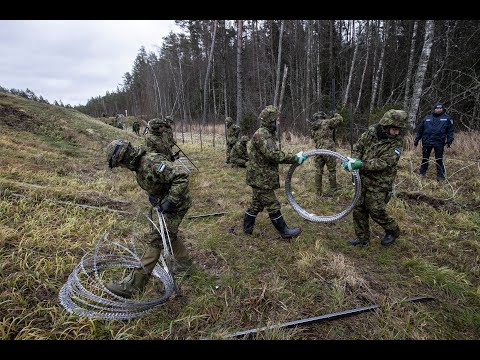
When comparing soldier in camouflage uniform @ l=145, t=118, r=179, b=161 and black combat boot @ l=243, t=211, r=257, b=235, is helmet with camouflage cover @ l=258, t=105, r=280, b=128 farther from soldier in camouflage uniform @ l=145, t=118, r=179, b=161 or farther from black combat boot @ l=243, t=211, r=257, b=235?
soldier in camouflage uniform @ l=145, t=118, r=179, b=161

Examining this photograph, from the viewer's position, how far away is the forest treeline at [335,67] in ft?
38.9

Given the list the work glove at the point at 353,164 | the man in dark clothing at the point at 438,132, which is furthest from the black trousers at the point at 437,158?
the work glove at the point at 353,164

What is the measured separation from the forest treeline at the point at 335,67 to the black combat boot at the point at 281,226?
5152mm

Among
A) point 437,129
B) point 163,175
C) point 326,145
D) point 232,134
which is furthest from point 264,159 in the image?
point 232,134

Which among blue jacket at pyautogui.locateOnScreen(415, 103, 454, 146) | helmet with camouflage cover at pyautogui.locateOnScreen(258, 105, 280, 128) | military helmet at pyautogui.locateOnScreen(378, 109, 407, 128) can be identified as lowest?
blue jacket at pyautogui.locateOnScreen(415, 103, 454, 146)

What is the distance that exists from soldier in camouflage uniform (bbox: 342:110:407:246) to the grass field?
47cm

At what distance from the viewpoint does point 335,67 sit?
20.9 metres

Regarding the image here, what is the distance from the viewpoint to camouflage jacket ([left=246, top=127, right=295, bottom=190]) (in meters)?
4.08

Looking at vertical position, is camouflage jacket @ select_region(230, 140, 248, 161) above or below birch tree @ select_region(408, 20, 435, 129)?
below

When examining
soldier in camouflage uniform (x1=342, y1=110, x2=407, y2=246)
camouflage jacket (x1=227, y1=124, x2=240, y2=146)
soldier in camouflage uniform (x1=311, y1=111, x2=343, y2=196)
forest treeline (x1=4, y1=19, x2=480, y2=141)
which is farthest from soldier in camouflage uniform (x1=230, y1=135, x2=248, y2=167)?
soldier in camouflage uniform (x1=342, y1=110, x2=407, y2=246)

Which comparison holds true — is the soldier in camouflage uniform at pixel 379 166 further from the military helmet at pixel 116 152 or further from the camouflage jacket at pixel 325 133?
the military helmet at pixel 116 152
